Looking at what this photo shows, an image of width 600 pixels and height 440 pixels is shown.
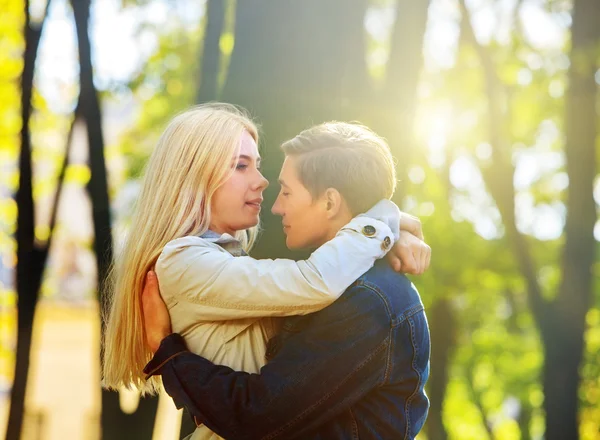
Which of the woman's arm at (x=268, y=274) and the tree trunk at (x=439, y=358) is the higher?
the woman's arm at (x=268, y=274)

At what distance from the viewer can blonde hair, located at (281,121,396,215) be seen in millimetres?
3246

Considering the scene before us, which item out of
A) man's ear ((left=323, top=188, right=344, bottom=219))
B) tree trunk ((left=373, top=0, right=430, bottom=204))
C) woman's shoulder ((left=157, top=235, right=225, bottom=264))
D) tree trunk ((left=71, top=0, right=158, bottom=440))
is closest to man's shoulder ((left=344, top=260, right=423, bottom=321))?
man's ear ((left=323, top=188, right=344, bottom=219))

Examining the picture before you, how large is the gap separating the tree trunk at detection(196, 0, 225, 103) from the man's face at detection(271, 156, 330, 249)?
3097 millimetres

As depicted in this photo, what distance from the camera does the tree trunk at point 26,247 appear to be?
737cm

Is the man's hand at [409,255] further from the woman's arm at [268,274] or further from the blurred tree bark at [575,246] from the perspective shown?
the blurred tree bark at [575,246]


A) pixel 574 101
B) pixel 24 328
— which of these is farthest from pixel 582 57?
pixel 24 328

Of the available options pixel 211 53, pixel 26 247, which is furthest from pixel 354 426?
pixel 26 247

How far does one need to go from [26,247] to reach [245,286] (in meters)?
5.06

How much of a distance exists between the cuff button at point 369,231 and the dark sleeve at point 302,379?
0.64 feet

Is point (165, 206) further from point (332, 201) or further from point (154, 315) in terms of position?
point (332, 201)

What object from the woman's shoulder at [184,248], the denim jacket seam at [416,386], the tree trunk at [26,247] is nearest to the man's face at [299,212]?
the woman's shoulder at [184,248]

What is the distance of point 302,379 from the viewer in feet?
9.52

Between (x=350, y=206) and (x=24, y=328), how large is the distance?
4912 millimetres

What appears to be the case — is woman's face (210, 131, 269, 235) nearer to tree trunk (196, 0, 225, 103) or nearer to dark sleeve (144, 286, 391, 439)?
dark sleeve (144, 286, 391, 439)
